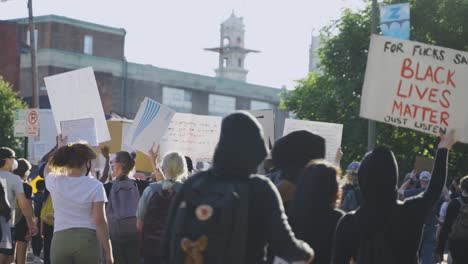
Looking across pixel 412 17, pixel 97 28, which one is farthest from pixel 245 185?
pixel 97 28

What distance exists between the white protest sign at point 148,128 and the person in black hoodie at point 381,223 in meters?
7.63

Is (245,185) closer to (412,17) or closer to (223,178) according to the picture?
(223,178)

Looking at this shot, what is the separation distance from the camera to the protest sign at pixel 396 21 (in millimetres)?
25156

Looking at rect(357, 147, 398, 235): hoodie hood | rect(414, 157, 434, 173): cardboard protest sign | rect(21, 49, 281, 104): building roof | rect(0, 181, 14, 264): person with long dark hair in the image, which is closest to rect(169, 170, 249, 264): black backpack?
rect(357, 147, 398, 235): hoodie hood

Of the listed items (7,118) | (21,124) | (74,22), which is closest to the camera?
(21,124)

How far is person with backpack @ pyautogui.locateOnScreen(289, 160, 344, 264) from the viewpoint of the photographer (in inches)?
240

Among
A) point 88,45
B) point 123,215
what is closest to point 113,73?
point 88,45

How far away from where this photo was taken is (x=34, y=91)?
108ft

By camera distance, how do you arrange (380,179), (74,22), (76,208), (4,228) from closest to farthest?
(380,179)
(76,208)
(4,228)
(74,22)

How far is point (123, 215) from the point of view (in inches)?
424

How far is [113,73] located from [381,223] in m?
58.9

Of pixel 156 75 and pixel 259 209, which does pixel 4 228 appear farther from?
pixel 156 75

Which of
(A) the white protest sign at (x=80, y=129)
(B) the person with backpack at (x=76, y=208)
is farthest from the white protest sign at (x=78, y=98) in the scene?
(B) the person with backpack at (x=76, y=208)

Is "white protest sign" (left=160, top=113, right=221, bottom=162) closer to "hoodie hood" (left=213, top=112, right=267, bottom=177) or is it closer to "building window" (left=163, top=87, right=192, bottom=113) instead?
"hoodie hood" (left=213, top=112, right=267, bottom=177)
